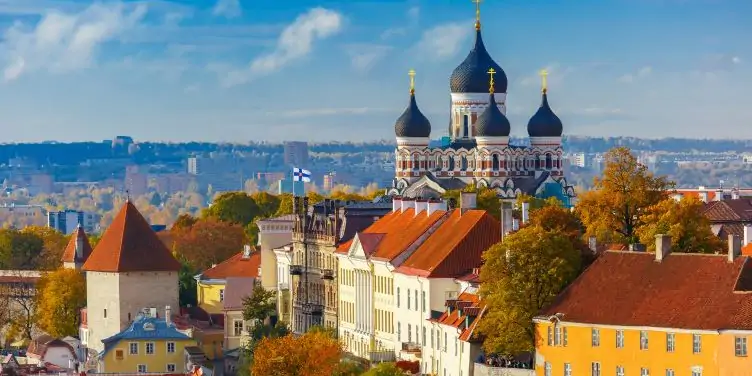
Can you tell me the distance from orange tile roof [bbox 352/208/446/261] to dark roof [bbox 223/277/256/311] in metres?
12.4

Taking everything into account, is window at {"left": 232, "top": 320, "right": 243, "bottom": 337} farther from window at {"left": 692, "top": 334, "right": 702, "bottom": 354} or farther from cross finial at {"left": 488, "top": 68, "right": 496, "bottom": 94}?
cross finial at {"left": 488, "top": 68, "right": 496, "bottom": 94}

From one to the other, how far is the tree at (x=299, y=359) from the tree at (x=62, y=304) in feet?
119

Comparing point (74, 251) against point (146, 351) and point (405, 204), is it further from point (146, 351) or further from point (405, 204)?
point (405, 204)

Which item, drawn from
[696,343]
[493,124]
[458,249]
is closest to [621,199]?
[458,249]

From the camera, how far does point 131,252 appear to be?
111 metres

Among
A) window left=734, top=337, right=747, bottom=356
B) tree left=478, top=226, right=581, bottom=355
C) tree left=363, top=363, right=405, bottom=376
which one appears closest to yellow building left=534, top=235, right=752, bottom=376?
window left=734, top=337, right=747, bottom=356

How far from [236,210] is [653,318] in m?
91.2

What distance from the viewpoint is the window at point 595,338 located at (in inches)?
2766

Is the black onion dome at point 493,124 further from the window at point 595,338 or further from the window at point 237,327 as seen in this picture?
the window at point 595,338

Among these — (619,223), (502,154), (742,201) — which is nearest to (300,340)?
(619,223)

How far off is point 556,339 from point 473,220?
42.0ft

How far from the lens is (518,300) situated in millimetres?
72438

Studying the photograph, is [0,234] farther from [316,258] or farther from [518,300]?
[518,300]

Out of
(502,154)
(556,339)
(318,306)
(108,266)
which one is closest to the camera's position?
(556,339)
